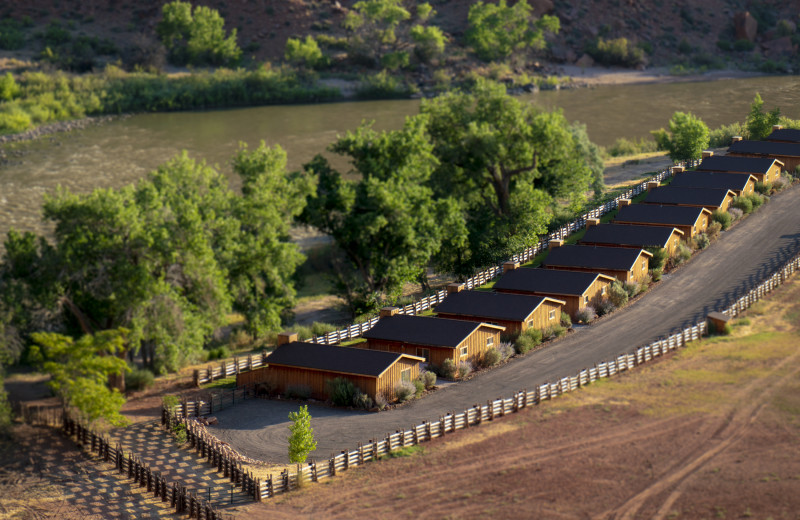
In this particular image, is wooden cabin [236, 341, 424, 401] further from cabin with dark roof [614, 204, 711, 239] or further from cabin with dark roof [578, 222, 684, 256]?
cabin with dark roof [614, 204, 711, 239]

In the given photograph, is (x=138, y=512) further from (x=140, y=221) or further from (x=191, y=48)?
(x=191, y=48)

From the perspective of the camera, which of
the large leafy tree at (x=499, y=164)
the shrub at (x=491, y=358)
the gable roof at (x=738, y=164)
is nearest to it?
the shrub at (x=491, y=358)

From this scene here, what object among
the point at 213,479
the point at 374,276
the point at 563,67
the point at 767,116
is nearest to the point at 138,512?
the point at 213,479

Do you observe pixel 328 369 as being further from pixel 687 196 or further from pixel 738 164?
pixel 738 164

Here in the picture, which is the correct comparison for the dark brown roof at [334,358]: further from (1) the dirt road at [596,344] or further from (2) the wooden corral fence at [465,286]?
(2) the wooden corral fence at [465,286]

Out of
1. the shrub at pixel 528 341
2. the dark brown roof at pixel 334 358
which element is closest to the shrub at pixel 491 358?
the shrub at pixel 528 341

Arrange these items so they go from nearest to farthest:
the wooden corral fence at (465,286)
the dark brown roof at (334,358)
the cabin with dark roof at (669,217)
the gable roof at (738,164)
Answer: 1. the dark brown roof at (334,358)
2. the wooden corral fence at (465,286)
3. the cabin with dark roof at (669,217)
4. the gable roof at (738,164)

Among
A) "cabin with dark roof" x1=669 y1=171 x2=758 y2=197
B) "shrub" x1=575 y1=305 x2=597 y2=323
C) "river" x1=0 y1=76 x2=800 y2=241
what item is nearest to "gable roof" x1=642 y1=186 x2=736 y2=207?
"cabin with dark roof" x1=669 y1=171 x2=758 y2=197
